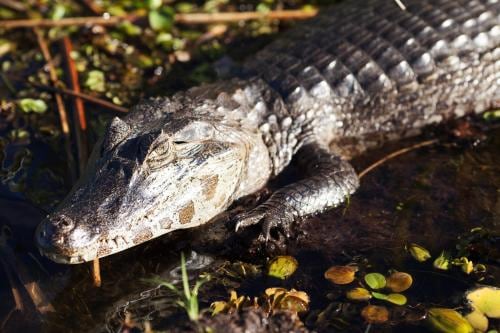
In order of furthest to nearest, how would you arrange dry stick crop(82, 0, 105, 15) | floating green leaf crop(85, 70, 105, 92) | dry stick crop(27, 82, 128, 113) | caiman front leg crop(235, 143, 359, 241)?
dry stick crop(82, 0, 105, 15) → floating green leaf crop(85, 70, 105, 92) → dry stick crop(27, 82, 128, 113) → caiman front leg crop(235, 143, 359, 241)

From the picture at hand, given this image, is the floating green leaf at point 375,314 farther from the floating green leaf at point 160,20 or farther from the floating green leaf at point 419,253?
the floating green leaf at point 160,20

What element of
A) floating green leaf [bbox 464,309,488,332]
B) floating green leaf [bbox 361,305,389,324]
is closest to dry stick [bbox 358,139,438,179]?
floating green leaf [bbox 361,305,389,324]

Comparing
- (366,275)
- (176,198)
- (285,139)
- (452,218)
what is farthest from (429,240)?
(176,198)

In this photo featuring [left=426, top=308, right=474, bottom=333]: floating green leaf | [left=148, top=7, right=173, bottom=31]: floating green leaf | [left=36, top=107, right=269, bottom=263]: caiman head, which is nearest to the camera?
[left=426, top=308, right=474, bottom=333]: floating green leaf

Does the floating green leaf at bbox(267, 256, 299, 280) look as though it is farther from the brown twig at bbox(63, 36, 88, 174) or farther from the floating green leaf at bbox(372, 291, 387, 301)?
the brown twig at bbox(63, 36, 88, 174)

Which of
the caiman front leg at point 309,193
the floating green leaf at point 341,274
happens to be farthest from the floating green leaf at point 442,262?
the caiman front leg at point 309,193

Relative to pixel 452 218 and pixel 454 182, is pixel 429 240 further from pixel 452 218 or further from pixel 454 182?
pixel 454 182
